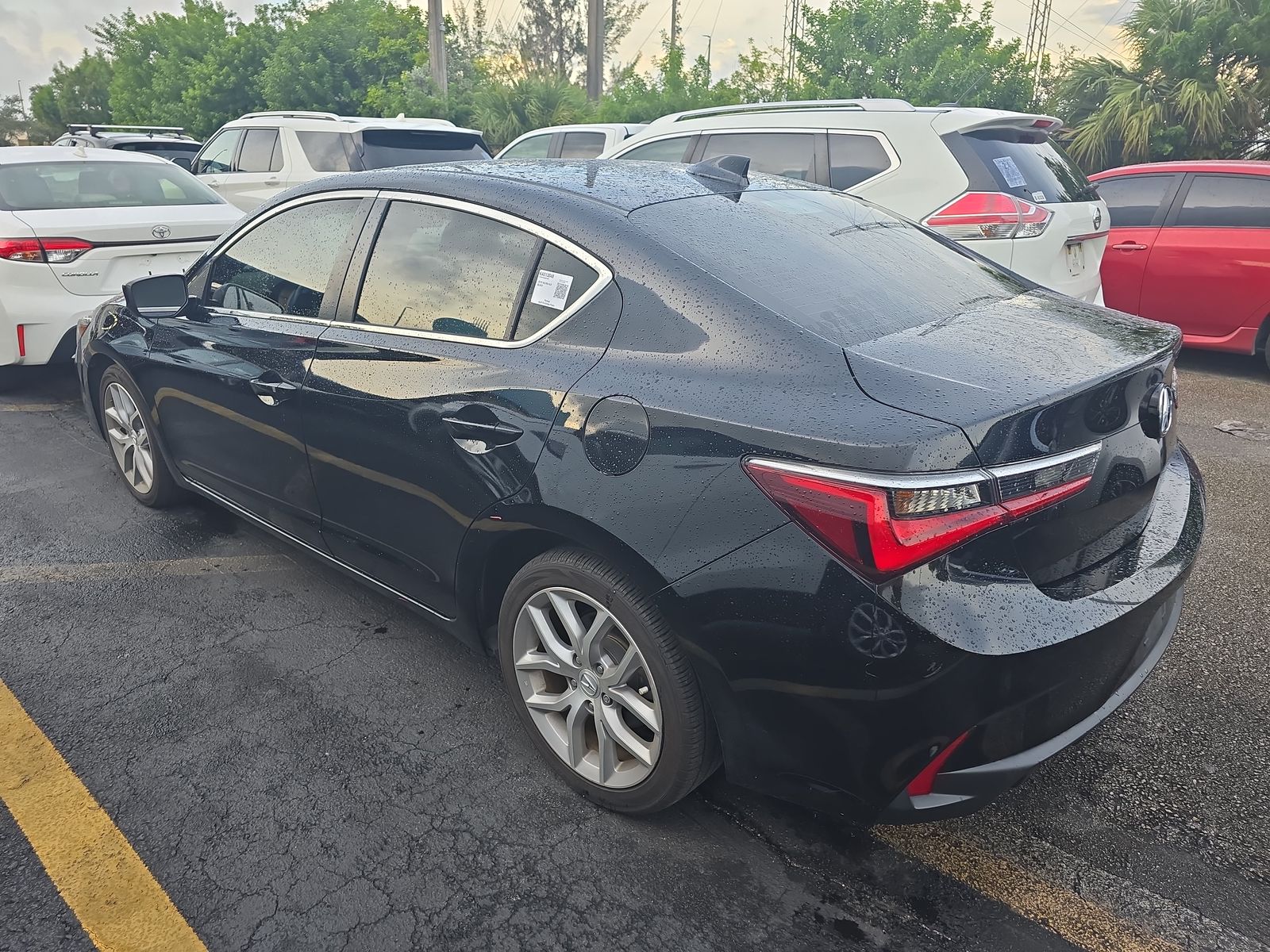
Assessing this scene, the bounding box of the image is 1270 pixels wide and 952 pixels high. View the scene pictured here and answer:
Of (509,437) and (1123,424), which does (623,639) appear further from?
(1123,424)

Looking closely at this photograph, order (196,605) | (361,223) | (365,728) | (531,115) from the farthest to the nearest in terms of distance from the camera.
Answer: (531,115) < (196,605) < (361,223) < (365,728)

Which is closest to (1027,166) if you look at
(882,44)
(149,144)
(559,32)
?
(149,144)

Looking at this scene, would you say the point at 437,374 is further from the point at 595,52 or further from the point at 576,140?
the point at 595,52

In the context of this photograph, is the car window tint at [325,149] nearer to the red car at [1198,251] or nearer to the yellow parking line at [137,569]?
the yellow parking line at [137,569]

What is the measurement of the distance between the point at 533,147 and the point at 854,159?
5.92 m

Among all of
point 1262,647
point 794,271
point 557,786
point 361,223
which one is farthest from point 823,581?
point 1262,647

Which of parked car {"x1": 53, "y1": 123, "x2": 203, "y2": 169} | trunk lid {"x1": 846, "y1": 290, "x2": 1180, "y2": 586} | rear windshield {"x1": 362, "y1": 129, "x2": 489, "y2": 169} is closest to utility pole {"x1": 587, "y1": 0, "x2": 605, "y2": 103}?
parked car {"x1": 53, "y1": 123, "x2": 203, "y2": 169}

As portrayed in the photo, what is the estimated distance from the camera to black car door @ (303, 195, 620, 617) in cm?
240

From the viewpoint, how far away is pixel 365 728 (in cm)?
278

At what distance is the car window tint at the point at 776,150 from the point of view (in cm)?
635

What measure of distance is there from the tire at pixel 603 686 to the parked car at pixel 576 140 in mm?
8420

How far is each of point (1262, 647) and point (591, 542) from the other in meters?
2.40

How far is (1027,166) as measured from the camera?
5.85m

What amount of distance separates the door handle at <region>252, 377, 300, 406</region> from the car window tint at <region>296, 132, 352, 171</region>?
23.4ft
